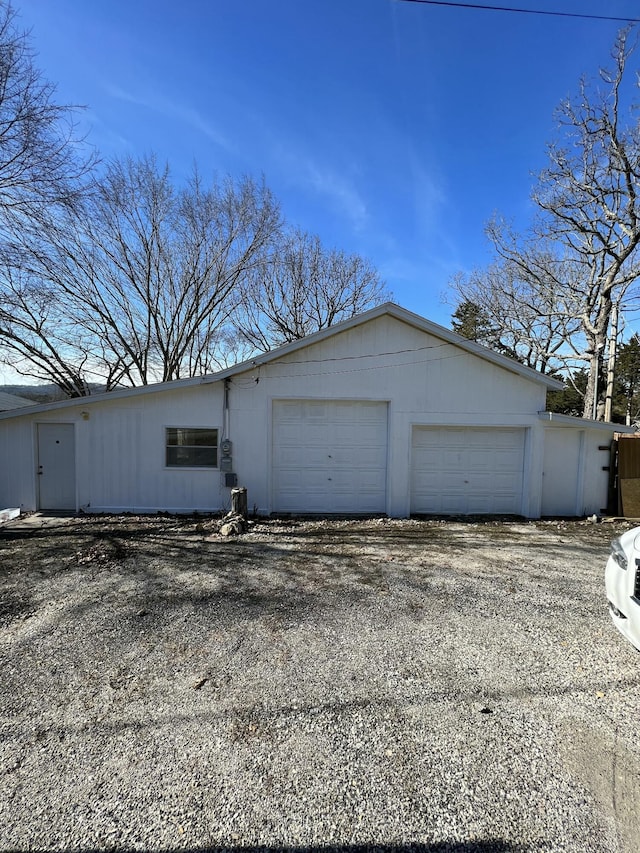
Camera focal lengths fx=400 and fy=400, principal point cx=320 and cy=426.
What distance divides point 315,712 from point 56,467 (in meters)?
8.64

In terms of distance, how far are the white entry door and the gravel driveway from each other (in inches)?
150

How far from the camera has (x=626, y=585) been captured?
3016 millimetres

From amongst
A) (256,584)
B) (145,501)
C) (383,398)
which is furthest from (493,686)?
(145,501)

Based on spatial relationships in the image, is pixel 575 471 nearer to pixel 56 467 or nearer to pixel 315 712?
pixel 315 712

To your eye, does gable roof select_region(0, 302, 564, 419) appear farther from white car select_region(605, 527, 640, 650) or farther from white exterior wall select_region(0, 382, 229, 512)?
white car select_region(605, 527, 640, 650)

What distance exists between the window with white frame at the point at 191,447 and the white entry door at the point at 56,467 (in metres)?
2.11

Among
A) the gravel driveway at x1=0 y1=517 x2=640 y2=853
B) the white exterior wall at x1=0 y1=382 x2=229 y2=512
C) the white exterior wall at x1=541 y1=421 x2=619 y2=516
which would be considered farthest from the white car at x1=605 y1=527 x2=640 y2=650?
the white exterior wall at x1=0 y1=382 x2=229 y2=512

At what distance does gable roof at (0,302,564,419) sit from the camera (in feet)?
27.9

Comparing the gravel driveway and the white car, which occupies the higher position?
the white car

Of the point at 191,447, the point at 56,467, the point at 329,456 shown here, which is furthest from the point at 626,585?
the point at 56,467

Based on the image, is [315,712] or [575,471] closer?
[315,712]

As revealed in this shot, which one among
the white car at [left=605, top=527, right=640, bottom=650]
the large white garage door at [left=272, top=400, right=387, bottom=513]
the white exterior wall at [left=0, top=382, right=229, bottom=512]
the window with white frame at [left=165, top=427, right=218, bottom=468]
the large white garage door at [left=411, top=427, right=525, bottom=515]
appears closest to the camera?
the white car at [left=605, top=527, right=640, bottom=650]

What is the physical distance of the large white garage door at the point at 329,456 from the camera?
9.16m

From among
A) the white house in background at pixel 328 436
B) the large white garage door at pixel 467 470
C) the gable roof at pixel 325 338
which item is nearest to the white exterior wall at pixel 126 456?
the white house in background at pixel 328 436
